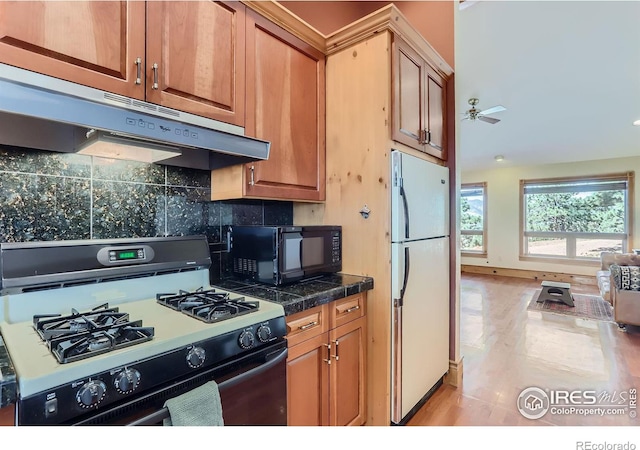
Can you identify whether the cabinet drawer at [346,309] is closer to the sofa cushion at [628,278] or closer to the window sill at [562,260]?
the sofa cushion at [628,278]

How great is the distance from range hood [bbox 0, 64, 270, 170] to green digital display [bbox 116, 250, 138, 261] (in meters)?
0.41

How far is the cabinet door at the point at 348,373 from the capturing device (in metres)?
1.55

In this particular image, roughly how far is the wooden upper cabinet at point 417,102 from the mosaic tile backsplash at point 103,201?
1.03 m

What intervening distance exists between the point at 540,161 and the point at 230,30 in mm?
6928

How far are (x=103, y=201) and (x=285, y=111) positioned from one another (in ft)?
3.13

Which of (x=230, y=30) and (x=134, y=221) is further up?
(x=230, y=30)

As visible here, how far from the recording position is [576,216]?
6426mm

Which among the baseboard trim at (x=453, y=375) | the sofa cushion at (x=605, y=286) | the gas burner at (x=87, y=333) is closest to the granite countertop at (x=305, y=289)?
the gas burner at (x=87, y=333)

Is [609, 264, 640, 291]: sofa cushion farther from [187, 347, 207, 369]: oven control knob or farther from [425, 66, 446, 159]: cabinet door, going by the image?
[187, 347, 207, 369]: oven control knob

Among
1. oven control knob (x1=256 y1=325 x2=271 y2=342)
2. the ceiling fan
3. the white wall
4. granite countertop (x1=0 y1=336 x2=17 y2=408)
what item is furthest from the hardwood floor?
the white wall

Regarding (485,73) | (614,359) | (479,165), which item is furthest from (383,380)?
(479,165)

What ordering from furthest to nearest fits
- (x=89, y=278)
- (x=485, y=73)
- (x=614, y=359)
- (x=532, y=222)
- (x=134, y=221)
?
(x=532, y=222)
(x=485, y=73)
(x=614, y=359)
(x=134, y=221)
(x=89, y=278)

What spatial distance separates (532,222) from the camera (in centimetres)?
689
